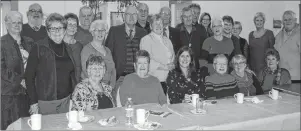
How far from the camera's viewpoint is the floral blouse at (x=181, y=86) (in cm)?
285

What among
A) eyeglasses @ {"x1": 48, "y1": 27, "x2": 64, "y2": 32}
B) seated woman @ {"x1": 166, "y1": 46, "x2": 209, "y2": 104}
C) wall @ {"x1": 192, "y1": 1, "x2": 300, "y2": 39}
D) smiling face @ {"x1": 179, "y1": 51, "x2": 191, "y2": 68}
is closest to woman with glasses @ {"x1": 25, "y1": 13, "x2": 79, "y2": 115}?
eyeglasses @ {"x1": 48, "y1": 27, "x2": 64, "y2": 32}

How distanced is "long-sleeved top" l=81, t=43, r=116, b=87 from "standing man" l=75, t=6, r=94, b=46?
512 millimetres

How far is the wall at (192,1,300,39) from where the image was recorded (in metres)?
6.84

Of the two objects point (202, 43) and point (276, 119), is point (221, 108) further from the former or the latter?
point (202, 43)

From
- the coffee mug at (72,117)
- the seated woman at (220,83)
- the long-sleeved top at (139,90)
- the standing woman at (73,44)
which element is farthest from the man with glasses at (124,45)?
the coffee mug at (72,117)

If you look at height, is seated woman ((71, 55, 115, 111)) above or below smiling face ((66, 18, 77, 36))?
below

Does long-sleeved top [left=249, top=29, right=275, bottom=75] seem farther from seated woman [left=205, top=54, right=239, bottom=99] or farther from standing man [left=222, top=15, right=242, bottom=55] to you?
seated woman [left=205, top=54, right=239, bottom=99]

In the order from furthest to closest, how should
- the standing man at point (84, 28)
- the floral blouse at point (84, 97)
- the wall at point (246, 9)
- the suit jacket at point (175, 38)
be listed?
the wall at point (246, 9) < the suit jacket at point (175, 38) < the standing man at point (84, 28) < the floral blouse at point (84, 97)

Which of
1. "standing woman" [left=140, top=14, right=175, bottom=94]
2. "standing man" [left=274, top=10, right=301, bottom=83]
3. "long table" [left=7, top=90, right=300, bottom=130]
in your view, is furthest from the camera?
"standing man" [left=274, top=10, right=301, bottom=83]

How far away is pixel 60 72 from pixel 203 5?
492cm

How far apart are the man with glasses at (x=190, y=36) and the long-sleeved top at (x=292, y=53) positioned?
3.66 ft

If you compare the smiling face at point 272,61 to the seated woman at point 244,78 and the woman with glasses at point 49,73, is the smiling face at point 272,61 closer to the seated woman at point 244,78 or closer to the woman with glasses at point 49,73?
the seated woman at point 244,78

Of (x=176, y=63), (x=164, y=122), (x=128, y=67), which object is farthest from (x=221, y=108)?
(x=128, y=67)

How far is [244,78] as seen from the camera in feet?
10.3
